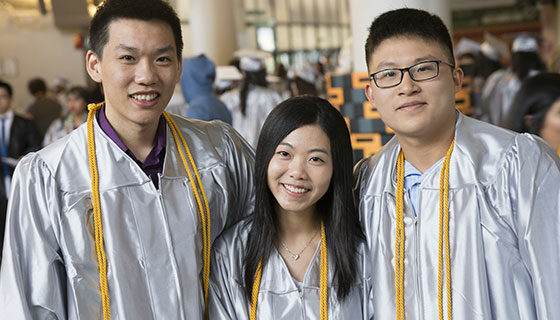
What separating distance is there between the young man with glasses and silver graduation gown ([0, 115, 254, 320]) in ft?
2.12

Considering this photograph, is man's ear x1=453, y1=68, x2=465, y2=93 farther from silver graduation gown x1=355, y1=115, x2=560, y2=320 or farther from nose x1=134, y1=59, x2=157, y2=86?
nose x1=134, y1=59, x2=157, y2=86

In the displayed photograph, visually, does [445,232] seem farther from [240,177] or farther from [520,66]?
[520,66]

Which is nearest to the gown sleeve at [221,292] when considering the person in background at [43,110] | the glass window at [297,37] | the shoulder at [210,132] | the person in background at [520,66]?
the shoulder at [210,132]

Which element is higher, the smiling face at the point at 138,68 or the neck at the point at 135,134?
the smiling face at the point at 138,68

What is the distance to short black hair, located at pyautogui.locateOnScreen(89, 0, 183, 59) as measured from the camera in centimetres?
221

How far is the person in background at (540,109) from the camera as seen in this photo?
3.12 metres

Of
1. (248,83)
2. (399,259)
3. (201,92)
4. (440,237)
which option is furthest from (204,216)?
(248,83)

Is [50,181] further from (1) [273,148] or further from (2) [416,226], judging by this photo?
(2) [416,226]

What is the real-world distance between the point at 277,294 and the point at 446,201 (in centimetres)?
65

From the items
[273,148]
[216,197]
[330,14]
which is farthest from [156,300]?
[330,14]

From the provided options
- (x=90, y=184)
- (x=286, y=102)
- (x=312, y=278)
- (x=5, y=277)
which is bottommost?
(x=312, y=278)

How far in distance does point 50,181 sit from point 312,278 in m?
0.91

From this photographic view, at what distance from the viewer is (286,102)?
94.8 inches

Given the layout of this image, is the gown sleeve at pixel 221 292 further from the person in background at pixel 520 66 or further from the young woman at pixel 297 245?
the person in background at pixel 520 66
